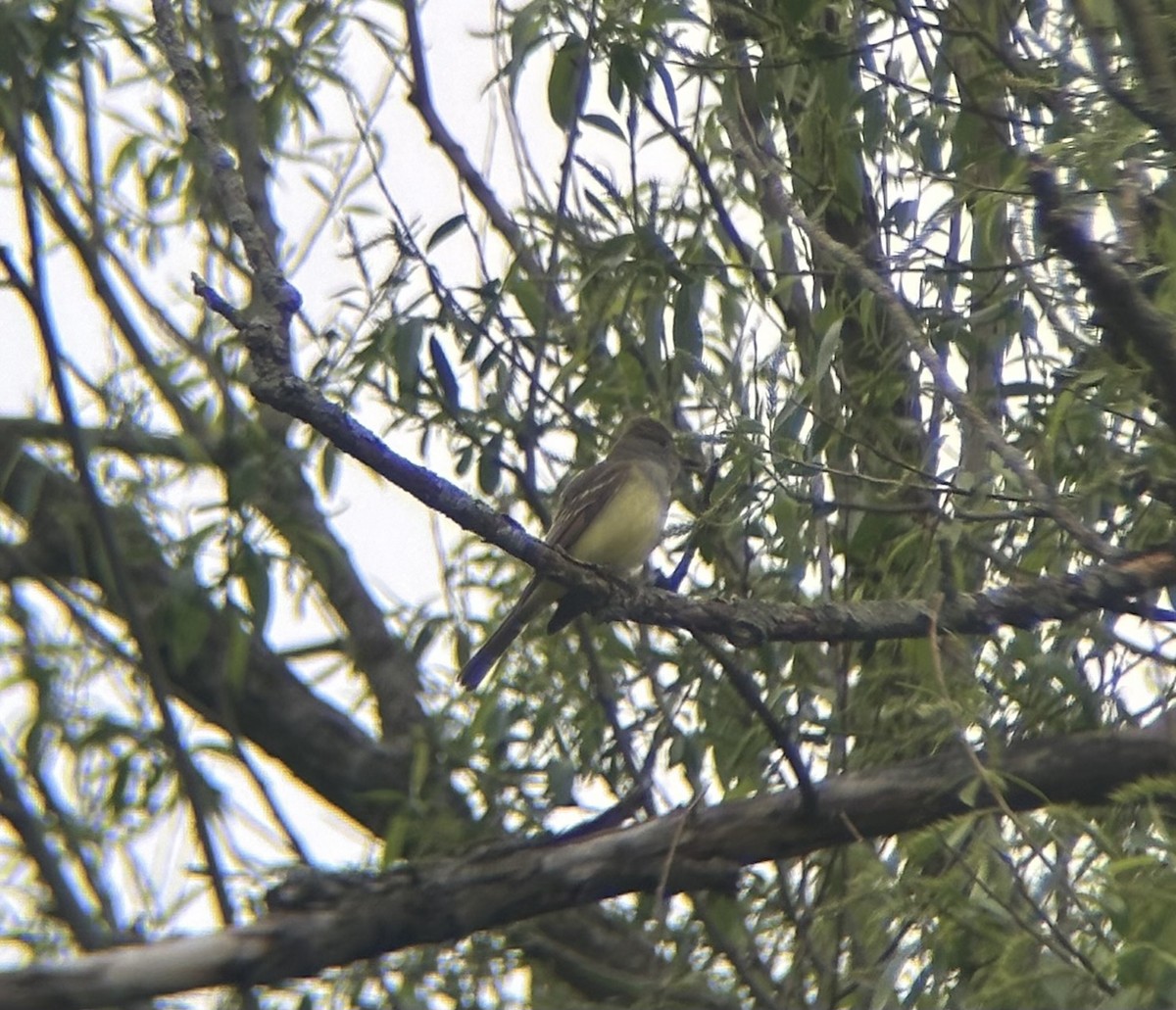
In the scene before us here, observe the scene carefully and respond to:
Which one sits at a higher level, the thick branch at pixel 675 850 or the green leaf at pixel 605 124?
the green leaf at pixel 605 124

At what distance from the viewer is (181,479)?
5.88 m

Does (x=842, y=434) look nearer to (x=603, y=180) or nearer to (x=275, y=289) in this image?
(x=603, y=180)

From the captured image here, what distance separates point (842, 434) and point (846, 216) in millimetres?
1278

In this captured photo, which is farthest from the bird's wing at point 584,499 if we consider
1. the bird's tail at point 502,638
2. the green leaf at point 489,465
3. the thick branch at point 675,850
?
the thick branch at point 675,850

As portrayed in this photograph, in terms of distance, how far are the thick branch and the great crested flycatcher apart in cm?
178

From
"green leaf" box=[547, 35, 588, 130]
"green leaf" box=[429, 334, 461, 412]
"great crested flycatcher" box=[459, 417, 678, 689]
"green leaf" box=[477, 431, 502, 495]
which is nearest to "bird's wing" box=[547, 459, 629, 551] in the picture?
"great crested flycatcher" box=[459, 417, 678, 689]

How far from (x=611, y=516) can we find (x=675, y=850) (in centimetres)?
243

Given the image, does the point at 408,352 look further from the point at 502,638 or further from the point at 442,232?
the point at 502,638

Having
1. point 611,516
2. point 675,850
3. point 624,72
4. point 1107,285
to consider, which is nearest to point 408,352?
point 624,72

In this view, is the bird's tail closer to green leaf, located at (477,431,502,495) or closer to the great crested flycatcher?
the great crested flycatcher

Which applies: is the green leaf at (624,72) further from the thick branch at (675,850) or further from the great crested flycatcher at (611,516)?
the thick branch at (675,850)

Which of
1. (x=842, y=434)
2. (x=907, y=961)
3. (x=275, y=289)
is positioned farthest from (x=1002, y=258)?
(x=275, y=289)

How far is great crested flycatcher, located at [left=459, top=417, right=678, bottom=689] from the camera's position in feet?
17.7

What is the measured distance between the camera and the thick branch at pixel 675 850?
323 cm
